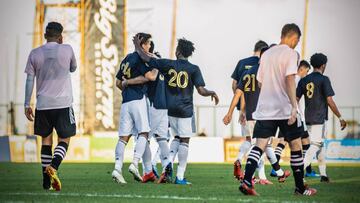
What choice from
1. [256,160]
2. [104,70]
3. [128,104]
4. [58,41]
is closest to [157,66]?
[128,104]

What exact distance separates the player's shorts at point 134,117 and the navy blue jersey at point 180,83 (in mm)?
504

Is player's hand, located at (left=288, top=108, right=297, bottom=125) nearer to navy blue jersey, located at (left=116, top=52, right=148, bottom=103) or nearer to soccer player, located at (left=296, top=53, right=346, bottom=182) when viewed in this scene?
navy blue jersey, located at (left=116, top=52, right=148, bottom=103)

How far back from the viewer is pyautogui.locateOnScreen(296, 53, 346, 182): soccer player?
16906 millimetres

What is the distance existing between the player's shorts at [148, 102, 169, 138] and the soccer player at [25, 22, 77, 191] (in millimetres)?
3215

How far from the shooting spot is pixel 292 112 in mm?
12305

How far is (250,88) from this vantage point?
16.2 meters

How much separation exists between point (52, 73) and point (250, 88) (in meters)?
3.85

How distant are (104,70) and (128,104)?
4527cm

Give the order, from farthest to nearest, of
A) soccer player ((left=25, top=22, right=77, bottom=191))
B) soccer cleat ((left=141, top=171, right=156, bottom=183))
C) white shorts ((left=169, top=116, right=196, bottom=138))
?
white shorts ((left=169, top=116, right=196, bottom=138))
soccer cleat ((left=141, top=171, right=156, bottom=183))
soccer player ((left=25, top=22, right=77, bottom=191))

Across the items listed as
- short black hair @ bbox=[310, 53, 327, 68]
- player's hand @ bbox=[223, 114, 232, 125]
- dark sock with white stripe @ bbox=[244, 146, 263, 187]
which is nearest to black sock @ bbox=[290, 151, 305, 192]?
dark sock with white stripe @ bbox=[244, 146, 263, 187]

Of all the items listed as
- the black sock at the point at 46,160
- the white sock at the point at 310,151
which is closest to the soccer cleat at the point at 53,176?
the black sock at the point at 46,160

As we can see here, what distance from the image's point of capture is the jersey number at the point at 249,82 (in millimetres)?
15972

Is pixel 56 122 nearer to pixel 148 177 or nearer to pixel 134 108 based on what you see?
pixel 134 108

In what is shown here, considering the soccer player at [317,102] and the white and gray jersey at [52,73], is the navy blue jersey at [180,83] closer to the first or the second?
the soccer player at [317,102]
